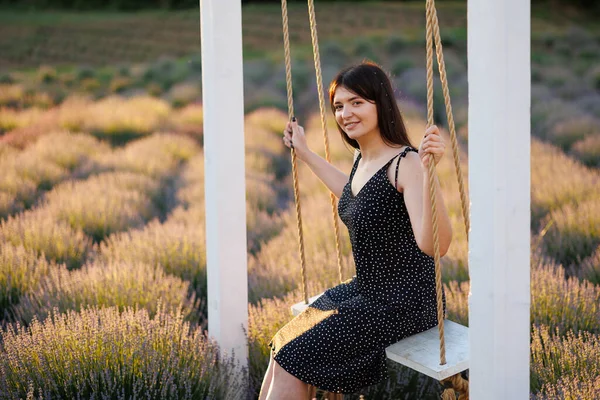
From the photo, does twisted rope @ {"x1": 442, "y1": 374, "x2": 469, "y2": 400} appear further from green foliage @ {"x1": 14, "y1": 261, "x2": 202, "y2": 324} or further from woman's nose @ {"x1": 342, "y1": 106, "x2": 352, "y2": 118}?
green foliage @ {"x1": 14, "y1": 261, "x2": 202, "y2": 324}

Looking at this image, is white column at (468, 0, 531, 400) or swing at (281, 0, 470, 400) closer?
white column at (468, 0, 531, 400)

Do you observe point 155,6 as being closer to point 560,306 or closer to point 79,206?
point 79,206

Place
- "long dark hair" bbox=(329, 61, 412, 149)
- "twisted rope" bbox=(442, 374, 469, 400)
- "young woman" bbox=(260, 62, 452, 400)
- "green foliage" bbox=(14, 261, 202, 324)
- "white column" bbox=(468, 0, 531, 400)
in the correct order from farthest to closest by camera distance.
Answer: "green foliage" bbox=(14, 261, 202, 324)
"long dark hair" bbox=(329, 61, 412, 149)
"young woman" bbox=(260, 62, 452, 400)
"twisted rope" bbox=(442, 374, 469, 400)
"white column" bbox=(468, 0, 531, 400)

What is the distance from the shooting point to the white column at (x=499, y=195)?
6.22 feet

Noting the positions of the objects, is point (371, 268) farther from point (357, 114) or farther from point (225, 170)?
point (225, 170)

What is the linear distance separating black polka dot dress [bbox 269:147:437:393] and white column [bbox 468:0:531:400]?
0.44 meters

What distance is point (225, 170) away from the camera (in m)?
2.94

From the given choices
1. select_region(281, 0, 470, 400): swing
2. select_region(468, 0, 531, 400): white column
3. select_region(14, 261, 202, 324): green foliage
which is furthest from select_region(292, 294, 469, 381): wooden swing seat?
select_region(14, 261, 202, 324): green foliage

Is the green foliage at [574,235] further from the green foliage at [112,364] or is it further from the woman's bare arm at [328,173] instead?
the green foliage at [112,364]

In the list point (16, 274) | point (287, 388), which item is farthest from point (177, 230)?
point (287, 388)

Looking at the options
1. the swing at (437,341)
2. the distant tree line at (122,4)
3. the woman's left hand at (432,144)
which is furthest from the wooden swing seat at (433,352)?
the distant tree line at (122,4)

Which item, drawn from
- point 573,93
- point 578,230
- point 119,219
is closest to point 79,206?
point 119,219

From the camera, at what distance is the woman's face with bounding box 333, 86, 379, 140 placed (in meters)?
2.63

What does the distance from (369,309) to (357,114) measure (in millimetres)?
679
